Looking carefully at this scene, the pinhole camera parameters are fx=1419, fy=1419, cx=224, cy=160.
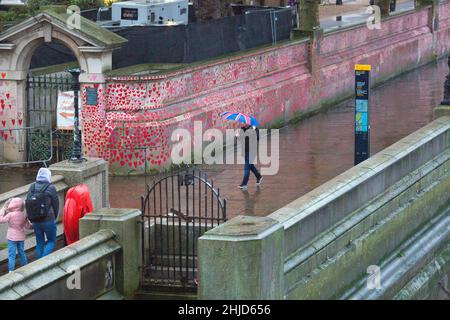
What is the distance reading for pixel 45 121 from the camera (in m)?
27.1

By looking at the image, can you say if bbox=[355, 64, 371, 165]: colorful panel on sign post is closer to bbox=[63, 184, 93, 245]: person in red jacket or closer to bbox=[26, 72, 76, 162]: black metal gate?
bbox=[26, 72, 76, 162]: black metal gate

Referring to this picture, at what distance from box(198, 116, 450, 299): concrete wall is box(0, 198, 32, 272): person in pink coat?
346cm

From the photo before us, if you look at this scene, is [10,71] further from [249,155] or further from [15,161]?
[249,155]

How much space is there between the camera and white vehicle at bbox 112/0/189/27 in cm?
3534

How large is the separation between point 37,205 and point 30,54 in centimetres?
920

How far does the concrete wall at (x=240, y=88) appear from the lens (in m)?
26.1

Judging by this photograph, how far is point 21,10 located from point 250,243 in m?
27.7

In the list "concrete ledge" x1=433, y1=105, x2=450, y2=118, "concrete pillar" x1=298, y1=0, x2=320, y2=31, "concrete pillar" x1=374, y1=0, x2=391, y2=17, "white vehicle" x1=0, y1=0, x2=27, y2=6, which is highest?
"white vehicle" x1=0, y1=0, x2=27, y2=6

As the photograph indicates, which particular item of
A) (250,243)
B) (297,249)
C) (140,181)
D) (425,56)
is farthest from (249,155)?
(425,56)

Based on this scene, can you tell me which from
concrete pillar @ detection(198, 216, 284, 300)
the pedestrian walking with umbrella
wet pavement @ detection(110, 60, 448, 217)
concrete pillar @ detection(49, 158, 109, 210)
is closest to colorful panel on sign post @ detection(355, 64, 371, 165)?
wet pavement @ detection(110, 60, 448, 217)

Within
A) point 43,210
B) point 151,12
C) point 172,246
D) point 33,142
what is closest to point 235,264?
point 172,246

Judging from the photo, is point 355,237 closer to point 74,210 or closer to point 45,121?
point 74,210

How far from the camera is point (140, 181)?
25.4m
